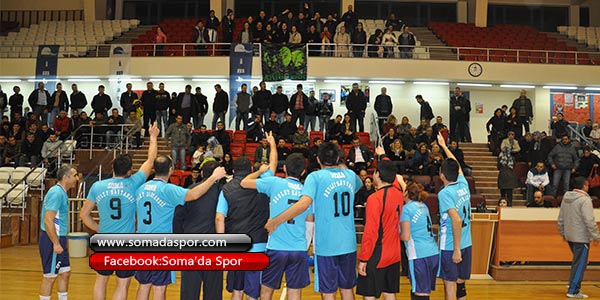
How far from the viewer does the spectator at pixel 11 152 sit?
17047 millimetres

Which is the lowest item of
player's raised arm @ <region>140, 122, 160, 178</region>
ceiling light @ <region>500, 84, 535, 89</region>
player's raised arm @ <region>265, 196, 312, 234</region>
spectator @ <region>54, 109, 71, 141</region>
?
player's raised arm @ <region>265, 196, 312, 234</region>

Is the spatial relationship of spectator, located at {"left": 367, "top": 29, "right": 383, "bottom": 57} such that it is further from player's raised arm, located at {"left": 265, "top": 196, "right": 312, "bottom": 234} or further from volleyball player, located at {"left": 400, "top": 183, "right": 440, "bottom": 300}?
player's raised arm, located at {"left": 265, "top": 196, "right": 312, "bottom": 234}

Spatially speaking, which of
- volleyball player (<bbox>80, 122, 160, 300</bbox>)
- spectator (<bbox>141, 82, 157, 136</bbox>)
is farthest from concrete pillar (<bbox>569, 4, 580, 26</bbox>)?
volleyball player (<bbox>80, 122, 160, 300</bbox>)

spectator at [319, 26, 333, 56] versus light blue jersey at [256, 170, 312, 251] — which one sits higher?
spectator at [319, 26, 333, 56]

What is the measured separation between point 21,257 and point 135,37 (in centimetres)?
1449

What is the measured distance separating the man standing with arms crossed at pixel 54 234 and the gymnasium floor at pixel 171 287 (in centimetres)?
153

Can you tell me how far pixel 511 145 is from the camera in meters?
17.3

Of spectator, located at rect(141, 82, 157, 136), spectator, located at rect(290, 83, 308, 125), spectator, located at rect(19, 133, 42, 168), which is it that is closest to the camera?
spectator, located at rect(19, 133, 42, 168)

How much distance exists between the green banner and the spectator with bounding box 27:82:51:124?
662cm

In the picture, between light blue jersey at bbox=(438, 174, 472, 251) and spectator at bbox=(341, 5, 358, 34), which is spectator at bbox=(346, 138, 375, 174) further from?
light blue jersey at bbox=(438, 174, 472, 251)

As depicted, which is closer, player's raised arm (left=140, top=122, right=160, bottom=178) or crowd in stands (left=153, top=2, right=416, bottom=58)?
player's raised arm (left=140, top=122, right=160, bottom=178)

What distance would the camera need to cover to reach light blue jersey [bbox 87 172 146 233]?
22.3 feet

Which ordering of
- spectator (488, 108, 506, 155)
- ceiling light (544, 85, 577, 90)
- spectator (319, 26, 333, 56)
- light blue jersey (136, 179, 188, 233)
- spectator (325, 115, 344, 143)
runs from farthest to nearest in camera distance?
ceiling light (544, 85, 577, 90) < spectator (319, 26, 333, 56) < spectator (488, 108, 506, 155) < spectator (325, 115, 344, 143) < light blue jersey (136, 179, 188, 233)

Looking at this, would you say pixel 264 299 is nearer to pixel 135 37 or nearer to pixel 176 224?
pixel 176 224
